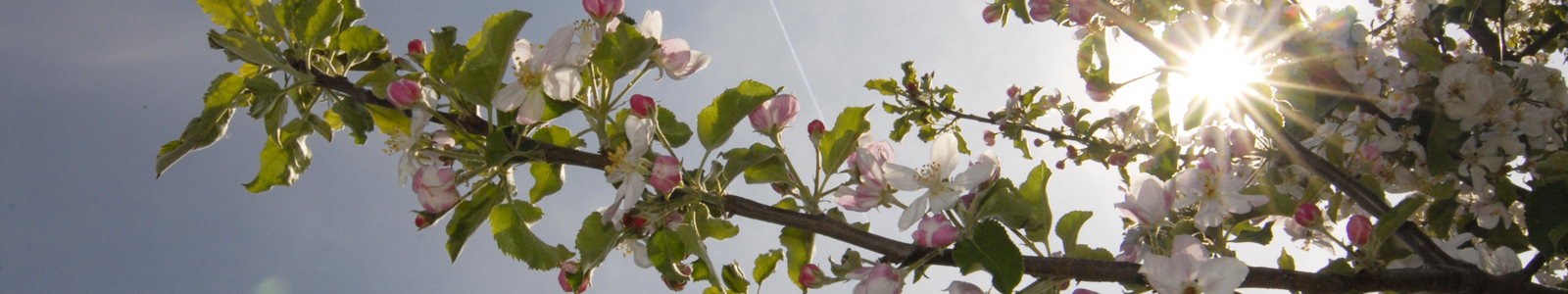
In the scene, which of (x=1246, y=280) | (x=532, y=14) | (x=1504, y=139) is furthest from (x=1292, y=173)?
(x=532, y=14)

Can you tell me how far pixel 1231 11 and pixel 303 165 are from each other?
207cm

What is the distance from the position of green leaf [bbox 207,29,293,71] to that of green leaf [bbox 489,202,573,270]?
490 mm

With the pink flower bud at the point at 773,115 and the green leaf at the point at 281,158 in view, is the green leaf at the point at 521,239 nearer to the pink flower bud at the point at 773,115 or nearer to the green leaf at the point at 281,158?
the pink flower bud at the point at 773,115

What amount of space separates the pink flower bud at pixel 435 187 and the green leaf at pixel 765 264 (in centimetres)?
65

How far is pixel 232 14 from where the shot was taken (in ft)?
4.63

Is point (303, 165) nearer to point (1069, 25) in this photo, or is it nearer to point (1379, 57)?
point (1069, 25)

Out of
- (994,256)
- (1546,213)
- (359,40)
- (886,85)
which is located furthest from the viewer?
(886,85)

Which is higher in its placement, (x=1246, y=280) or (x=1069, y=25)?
(x=1069, y=25)

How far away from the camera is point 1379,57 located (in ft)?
6.36

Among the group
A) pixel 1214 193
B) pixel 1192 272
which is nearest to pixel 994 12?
pixel 1214 193

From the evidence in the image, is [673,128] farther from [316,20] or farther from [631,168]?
[316,20]

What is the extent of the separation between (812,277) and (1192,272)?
1.88ft

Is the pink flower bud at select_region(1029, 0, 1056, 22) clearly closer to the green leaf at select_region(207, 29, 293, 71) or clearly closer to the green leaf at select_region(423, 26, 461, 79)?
the green leaf at select_region(423, 26, 461, 79)

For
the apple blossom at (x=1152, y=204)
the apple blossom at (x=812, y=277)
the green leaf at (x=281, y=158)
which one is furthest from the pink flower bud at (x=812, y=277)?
the green leaf at (x=281, y=158)
